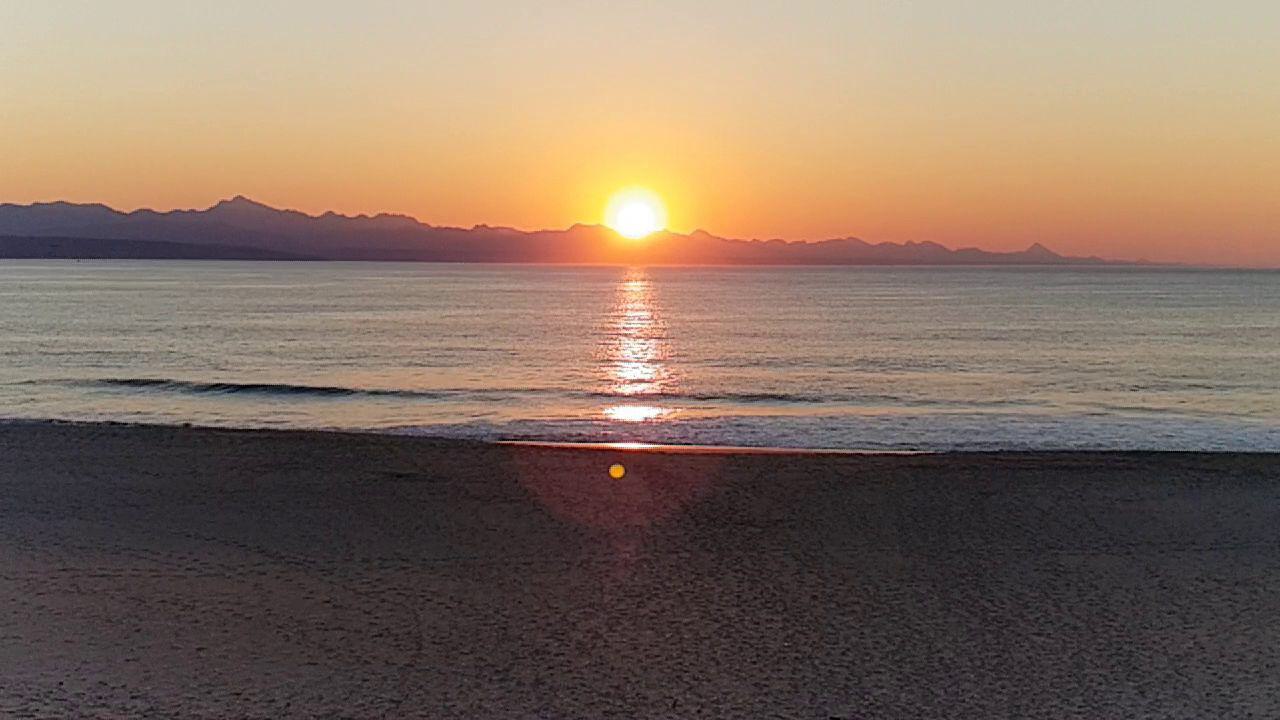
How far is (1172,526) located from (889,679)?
561cm

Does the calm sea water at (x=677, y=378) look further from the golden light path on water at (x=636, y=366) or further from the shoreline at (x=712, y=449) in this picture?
the shoreline at (x=712, y=449)

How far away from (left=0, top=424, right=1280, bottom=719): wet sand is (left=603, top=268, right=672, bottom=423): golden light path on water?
977cm

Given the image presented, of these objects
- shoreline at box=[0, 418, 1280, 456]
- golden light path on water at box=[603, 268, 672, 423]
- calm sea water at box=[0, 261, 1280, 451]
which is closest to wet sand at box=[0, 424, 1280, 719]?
shoreline at box=[0, 418, 1280, 456]

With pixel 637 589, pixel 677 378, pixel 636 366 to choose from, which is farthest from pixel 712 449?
pixel 636 366

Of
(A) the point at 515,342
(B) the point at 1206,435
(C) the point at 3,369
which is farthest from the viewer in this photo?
(A) the point at 515,342

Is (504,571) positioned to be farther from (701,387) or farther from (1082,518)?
(701,387)

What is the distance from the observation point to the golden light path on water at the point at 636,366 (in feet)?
79.9

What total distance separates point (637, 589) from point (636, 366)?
1085 inches

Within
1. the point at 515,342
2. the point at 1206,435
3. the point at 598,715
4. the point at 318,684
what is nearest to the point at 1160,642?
the point at 598,715

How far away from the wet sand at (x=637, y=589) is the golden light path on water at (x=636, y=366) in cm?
977

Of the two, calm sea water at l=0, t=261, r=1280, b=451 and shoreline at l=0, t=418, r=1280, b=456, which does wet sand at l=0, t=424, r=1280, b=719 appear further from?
calm sea water at l=0, t=261, r=1280, b=451

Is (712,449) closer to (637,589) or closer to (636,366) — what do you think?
(637,589)

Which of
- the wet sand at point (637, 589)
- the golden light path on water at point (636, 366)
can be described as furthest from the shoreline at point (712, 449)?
the golden light path on water at point (636, 366)

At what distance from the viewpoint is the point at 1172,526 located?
1107cm
